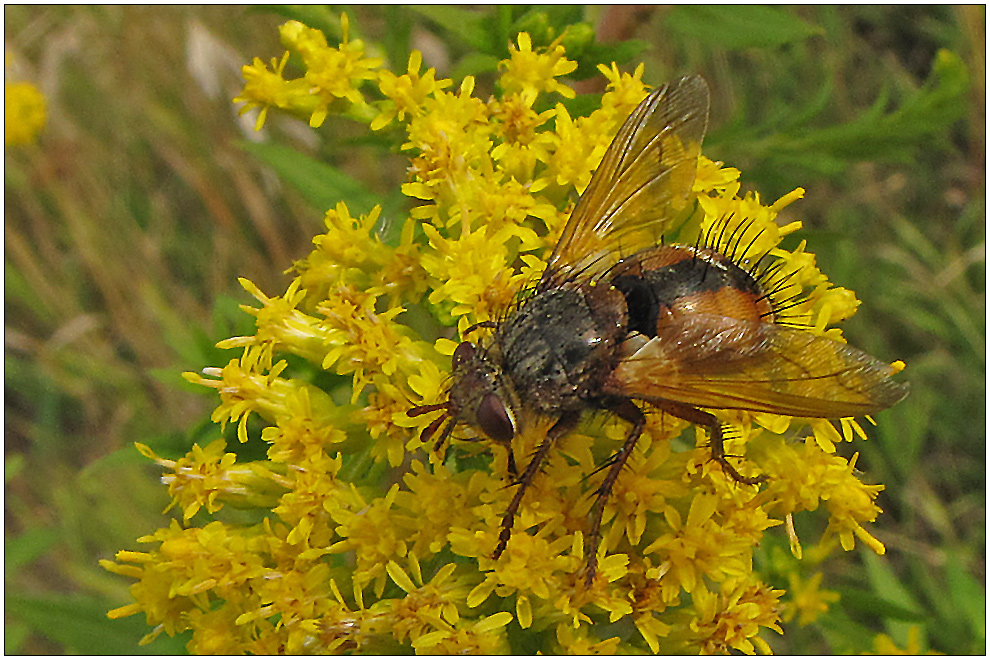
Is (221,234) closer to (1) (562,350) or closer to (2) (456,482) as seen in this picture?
(2) (456,482)

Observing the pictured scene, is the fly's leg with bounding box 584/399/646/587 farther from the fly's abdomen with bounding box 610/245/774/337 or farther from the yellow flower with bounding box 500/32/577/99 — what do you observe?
the yellow flower with bounding box 500/32/577/99

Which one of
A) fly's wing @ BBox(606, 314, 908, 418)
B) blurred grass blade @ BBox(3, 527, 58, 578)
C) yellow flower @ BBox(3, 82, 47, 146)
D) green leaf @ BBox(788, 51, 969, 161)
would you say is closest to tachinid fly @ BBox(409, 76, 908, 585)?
fly's wing @ BBox(606, 314, 908, 418)

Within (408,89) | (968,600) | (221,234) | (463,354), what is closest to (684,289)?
(463,354)

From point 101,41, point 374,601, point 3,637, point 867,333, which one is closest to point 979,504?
point 867,333

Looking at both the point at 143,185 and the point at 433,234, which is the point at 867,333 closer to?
the point at 433,234

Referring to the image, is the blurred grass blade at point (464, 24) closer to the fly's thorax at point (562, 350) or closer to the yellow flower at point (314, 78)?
the yellow flower at point (314, 78)
